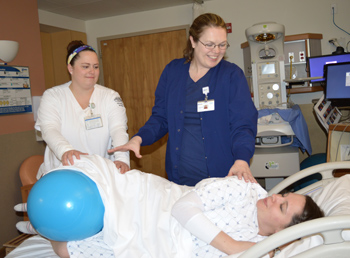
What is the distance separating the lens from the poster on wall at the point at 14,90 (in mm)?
3395

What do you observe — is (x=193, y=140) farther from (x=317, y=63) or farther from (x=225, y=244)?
(x=317, y=63)

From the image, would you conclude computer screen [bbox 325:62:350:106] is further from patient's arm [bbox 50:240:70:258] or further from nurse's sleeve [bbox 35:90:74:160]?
patient's arm [bbox 50:240:70:258]

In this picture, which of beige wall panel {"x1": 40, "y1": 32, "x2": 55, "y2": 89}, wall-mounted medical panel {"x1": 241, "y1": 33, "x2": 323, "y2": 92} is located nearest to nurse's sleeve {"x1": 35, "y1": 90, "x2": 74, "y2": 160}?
wall-mounted medical panel {"x1": 241, "y1": 33, "x2": 323, "y2": 92}

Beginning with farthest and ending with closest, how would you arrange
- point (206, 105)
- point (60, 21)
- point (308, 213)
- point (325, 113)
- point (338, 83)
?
point (60, 21) < point (325, 113) < point (338, 83) < point (206, 105) < point (308, 213)

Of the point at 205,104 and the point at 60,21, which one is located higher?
the point at 60,21

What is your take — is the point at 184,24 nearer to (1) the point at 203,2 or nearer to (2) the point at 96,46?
(1) the point at 203,2

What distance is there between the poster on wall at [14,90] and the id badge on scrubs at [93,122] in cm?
162

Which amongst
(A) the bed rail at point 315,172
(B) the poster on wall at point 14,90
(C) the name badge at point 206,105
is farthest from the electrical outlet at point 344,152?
(B) the poster on wall at point 14,90

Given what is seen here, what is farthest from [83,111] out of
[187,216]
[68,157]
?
[187,216]

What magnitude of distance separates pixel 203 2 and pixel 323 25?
5.71ft

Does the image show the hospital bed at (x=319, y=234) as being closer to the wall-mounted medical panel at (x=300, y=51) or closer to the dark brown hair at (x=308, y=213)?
the dark brown hair at (x=308, y=213)

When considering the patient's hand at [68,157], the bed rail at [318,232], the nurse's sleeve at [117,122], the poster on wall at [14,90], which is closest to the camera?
the bed rail at [318,232]

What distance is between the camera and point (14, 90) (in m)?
3.50

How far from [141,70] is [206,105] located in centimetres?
377
